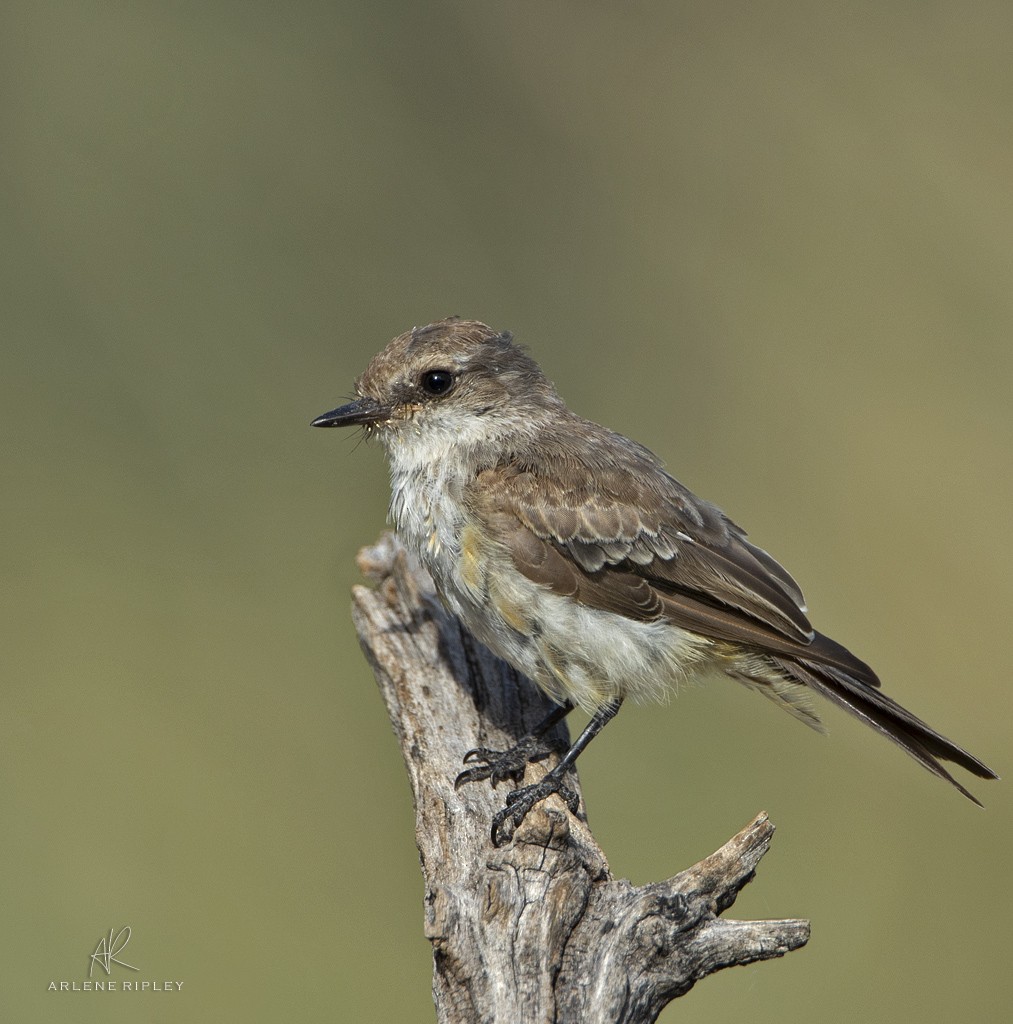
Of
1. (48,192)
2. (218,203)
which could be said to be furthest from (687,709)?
(48,192)

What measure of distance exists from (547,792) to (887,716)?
1.40 m

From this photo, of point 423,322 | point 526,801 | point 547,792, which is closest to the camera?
point 526,801

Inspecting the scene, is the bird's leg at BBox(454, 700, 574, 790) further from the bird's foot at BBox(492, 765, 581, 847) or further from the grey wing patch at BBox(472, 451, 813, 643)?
the grey wing patch at BBox(472, 451, 813, 643)

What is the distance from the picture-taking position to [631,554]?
483 centimetres

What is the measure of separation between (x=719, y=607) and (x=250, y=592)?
386 cm

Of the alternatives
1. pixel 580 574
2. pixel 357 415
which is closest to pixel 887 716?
pixel 580 574

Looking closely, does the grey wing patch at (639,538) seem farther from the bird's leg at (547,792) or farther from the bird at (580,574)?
the bird's leg at (547,792)

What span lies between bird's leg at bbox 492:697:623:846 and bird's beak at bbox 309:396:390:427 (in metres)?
1.63

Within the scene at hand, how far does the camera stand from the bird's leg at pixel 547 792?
4.11 m

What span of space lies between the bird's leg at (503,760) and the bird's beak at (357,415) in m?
1.54

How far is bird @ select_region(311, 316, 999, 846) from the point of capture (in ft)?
15.4

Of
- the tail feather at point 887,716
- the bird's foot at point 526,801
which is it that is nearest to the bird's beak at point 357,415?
the bird's foot at point 526,801

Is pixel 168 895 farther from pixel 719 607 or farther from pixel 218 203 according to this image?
pixel 218 203

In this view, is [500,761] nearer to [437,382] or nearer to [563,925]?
[563,925]
